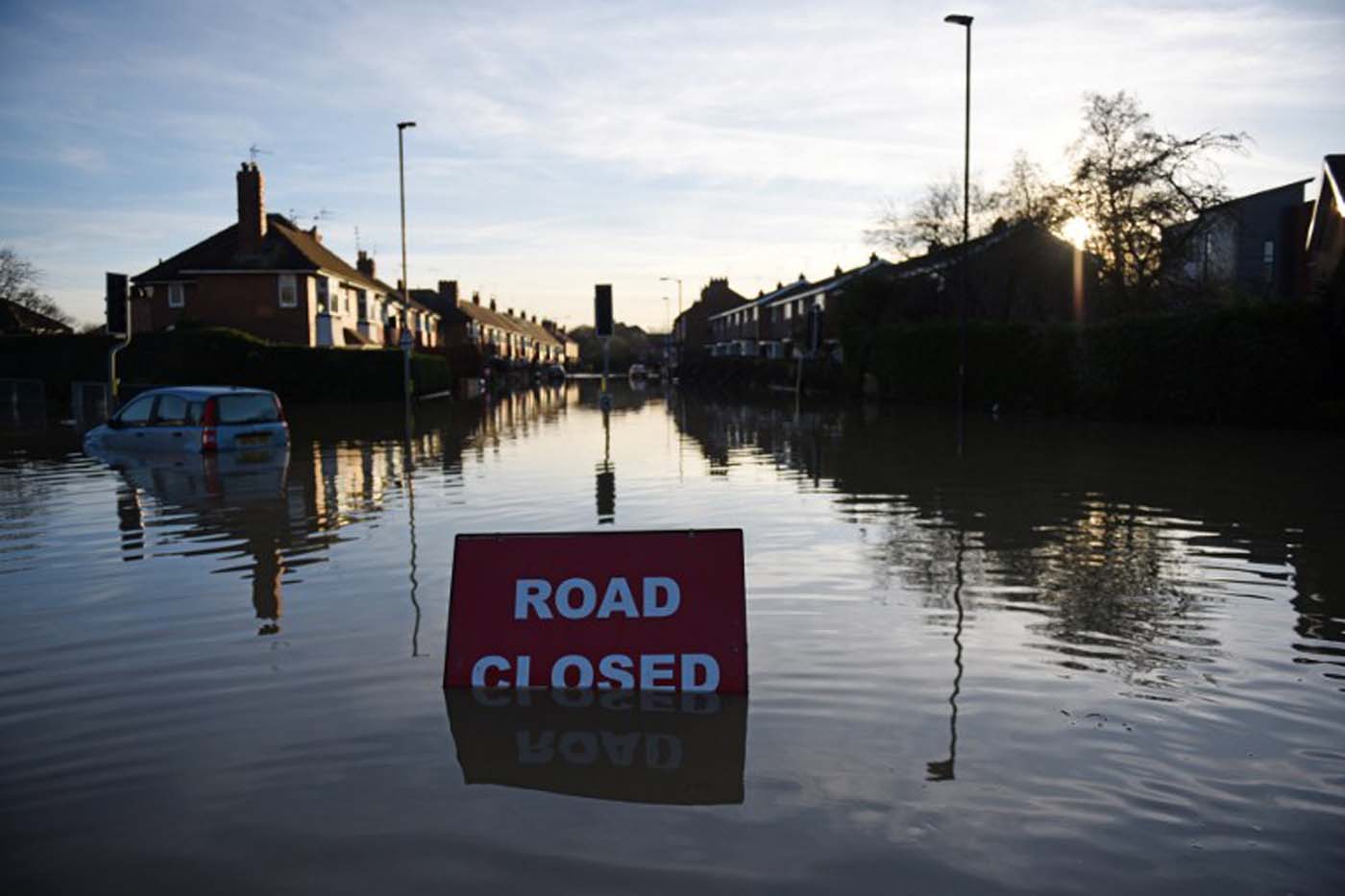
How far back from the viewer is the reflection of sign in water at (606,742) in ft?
15.1

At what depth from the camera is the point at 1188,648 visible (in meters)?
6.61

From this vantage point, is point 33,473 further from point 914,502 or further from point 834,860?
point 834,860

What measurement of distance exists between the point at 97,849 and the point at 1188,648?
19.5 feet

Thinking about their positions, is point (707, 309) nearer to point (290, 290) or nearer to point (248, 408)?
point (290, 290)

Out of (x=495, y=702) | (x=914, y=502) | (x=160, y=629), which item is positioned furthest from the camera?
(x=914, y=502)

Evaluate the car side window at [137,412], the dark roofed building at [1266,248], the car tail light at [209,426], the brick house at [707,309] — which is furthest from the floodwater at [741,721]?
the brick house at [707,309]

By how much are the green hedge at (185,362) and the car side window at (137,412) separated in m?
22.3

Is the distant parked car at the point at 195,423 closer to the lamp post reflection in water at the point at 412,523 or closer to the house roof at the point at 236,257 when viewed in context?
the lamp post reflection in water at the point at 412,523

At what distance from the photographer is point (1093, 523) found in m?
11.5

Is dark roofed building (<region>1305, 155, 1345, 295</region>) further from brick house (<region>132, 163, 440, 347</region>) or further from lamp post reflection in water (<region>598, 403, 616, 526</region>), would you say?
brick house (<region>132, 163, 440, 347</region>)

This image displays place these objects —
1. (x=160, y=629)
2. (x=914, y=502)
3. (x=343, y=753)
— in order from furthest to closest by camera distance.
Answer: (x=914, y=502), (x=160, y=629), (x=343, y=753)

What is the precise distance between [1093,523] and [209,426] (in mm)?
14826

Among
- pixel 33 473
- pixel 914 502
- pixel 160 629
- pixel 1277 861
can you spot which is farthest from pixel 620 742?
pixel 33 473

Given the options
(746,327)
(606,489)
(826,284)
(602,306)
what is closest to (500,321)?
(746,327)
